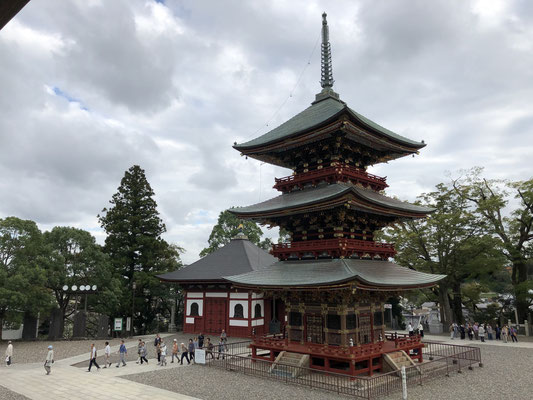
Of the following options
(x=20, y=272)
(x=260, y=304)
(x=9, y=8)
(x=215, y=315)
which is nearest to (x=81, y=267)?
(x=20, y=272)

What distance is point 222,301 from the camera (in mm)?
38500

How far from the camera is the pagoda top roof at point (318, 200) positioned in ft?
72.2

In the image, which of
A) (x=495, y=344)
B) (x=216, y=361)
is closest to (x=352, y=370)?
(x=216, y=361)

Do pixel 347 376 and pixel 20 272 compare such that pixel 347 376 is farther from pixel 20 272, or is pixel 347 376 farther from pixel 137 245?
pixel 137 245

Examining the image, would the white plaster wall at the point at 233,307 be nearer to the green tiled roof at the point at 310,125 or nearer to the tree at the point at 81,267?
the tree at the point at 81,267

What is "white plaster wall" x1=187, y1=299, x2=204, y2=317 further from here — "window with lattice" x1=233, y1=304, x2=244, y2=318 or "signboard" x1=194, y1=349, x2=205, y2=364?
"signboard" x1=194, y1=349, x2=205, y2=364

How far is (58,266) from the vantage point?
34406mm

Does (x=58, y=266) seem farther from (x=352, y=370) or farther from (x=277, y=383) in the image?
(x=352, y=370)

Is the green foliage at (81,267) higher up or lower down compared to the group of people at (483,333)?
higher up

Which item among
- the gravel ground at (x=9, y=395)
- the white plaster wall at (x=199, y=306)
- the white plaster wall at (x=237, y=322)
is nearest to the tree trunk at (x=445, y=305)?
the white plaster wall at (x=237, y=322)

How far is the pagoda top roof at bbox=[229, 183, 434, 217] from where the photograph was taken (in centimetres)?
2202

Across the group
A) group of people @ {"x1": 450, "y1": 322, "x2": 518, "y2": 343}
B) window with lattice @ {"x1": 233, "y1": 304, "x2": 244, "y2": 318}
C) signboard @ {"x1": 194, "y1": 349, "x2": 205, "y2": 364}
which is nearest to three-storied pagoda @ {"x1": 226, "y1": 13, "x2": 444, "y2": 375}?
signboard @ {"x1": 194, "y1": 349, "x2": 205, "y2": 364}

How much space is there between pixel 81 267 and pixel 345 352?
27121mm

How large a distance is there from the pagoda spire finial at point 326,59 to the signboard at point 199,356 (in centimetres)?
2210
